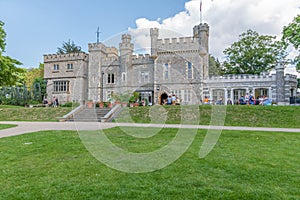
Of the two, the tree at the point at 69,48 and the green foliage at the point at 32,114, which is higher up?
the tree at the point at 69,48

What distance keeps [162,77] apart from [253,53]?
52.1 feet

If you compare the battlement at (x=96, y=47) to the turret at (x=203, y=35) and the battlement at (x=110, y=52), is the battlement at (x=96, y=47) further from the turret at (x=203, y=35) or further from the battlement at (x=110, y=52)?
the turret at (x=203, y=35)

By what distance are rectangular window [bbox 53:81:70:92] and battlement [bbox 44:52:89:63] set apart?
3319mm

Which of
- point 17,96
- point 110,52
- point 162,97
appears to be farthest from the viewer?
point 110,52

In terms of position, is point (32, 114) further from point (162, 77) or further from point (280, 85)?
point (280, 85)

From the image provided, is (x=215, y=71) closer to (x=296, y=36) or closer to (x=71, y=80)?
(x=296, y=36)

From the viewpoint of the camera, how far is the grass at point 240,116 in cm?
1507

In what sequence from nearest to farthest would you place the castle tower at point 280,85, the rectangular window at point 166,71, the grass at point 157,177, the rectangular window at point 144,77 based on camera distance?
the grass at point 157,177
the castle tower at point 280,85
the rectangular window at point 166,71
the rectangular window at point 144,77

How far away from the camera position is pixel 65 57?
33812 mm

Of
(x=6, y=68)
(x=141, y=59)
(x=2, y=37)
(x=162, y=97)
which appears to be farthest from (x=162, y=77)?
(x=2, y=37)

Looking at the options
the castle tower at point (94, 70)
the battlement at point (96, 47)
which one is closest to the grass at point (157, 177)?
the castle tower at point (94, 70)

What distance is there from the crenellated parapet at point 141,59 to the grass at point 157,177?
2464 cm

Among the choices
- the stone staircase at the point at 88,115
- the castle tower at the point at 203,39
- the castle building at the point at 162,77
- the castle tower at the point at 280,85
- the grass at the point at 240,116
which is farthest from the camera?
the castle tower at the point at 203,39

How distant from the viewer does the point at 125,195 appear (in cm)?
348
